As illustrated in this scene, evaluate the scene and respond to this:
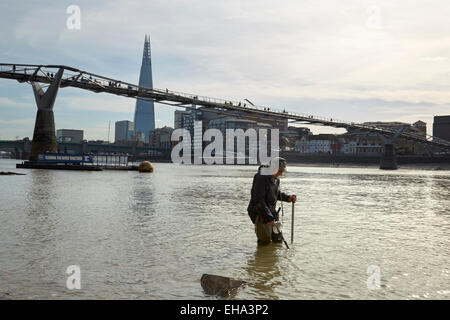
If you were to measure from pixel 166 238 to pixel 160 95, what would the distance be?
269ft

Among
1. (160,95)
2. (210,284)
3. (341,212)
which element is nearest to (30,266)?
(210,284)

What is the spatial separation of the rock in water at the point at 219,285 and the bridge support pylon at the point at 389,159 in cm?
11785

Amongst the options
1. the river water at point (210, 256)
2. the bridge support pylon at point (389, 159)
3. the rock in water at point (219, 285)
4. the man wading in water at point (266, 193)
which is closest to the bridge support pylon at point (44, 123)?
the river water at point (210, 256)

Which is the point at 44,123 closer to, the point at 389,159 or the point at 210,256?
the point at 210,256

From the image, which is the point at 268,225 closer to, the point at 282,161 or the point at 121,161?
the point at 282,161

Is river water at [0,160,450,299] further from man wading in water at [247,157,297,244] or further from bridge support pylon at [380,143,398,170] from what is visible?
bridge support pylon at [380,143,398,170]

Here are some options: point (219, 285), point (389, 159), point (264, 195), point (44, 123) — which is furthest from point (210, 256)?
point (389, 159)

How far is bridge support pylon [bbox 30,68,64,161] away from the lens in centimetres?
6456

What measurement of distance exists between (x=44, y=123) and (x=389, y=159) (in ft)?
305

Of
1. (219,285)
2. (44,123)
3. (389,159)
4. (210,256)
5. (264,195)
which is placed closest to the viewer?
(219,285)

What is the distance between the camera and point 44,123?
212 ft

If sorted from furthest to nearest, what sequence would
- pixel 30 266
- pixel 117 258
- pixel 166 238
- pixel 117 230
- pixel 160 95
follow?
pixel 160 95 < pixel 117 230 < pixel 166 238 < pixel 117 258 < pixel 30 266

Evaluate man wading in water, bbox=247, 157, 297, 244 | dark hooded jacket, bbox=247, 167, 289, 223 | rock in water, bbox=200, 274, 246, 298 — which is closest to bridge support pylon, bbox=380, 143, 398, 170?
man wading in water, bbox=247, 157, 297, 244
